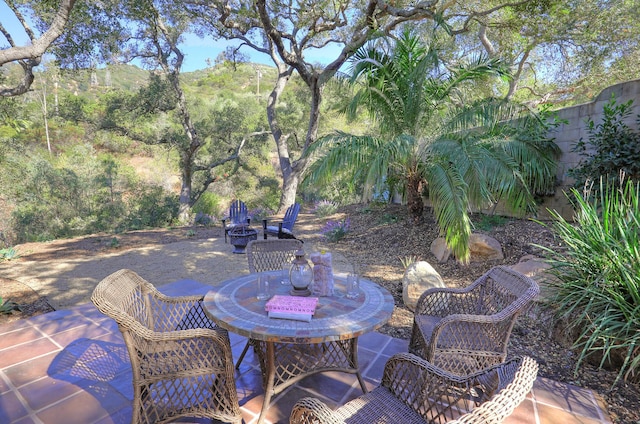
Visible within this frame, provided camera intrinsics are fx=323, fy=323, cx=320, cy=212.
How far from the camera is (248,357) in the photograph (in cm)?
243

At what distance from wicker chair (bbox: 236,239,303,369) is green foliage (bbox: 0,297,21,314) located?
2.44 m

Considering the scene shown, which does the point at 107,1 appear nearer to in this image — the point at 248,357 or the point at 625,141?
the point at 248,357

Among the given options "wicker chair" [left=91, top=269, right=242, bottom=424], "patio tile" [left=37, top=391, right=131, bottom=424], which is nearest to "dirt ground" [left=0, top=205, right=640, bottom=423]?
"wicker chair" [left=91, top=269, right=242, bottom=424]

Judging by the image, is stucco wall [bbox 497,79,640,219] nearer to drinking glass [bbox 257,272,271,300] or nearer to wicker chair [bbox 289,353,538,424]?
wicker chair [bbox 289,353,538,424]

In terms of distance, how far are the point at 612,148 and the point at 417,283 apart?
3.00 meters

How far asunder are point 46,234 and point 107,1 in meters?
7.15

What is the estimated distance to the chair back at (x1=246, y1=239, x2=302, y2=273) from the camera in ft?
9.34

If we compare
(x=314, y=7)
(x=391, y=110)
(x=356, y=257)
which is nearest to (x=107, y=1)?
(x=314, y=7)

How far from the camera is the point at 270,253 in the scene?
290 cm

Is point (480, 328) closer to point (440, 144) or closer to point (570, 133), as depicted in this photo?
point (440, 144)

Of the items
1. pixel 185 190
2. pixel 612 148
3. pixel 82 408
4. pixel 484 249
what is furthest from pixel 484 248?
pixel 185 190

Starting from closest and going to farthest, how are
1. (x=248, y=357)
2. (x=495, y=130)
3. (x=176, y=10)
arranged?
1. (x=248, y=357)
2. (x=495, y=130)
3. (x=176, y=10)

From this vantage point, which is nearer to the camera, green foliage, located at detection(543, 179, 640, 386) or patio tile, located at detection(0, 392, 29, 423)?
patio tile, located at detection(0, 392, 29, 423)

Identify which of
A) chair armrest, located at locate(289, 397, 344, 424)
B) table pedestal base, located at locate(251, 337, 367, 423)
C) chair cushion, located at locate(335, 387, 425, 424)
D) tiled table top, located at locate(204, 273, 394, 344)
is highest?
tiled table top, located at locate(204, 273, 394, 344)
